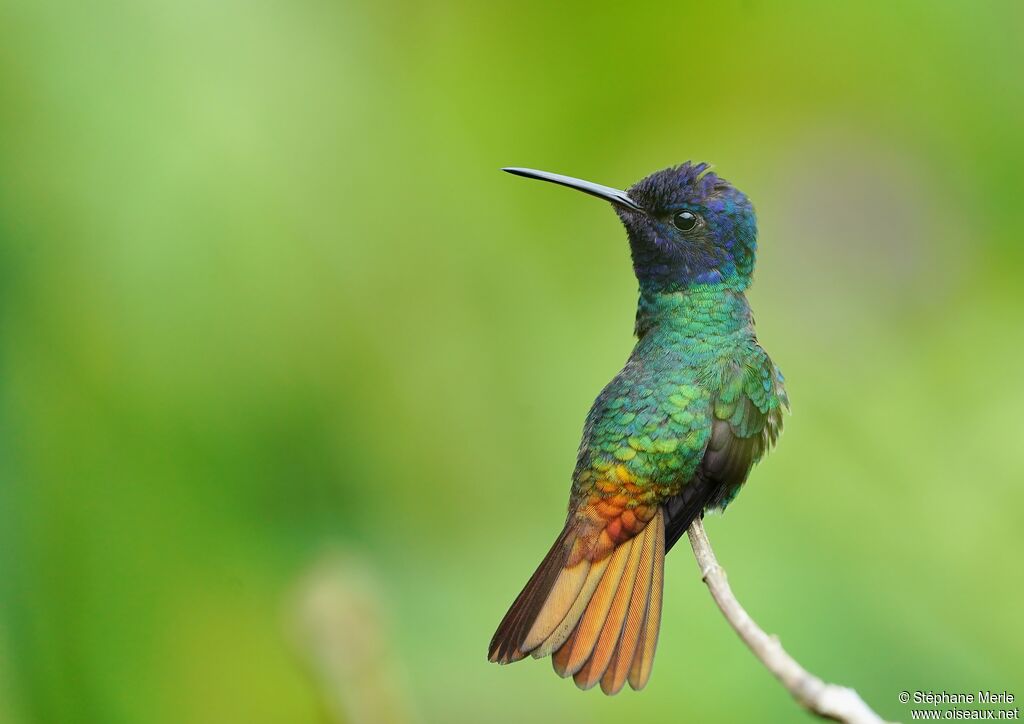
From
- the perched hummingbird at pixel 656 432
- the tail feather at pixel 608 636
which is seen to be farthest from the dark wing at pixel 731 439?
the tail feather at pixel 608 636

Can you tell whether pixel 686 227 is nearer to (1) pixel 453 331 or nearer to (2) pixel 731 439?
(2) pixel 731 439

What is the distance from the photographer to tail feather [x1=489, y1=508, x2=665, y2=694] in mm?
1325

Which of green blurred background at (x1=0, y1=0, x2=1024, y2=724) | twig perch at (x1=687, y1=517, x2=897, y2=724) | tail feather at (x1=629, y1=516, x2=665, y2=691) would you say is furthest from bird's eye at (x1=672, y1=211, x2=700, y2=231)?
green blurred background at (x1=0, y1=0, x2=1024, y2=724)

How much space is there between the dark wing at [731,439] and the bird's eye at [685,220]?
0.27m

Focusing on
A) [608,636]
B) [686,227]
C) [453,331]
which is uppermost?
[686,227]

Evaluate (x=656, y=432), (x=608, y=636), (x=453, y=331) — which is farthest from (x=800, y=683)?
(x=453, y=331)

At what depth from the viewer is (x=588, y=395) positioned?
304 cm

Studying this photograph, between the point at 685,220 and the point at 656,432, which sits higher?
the point at 685,220

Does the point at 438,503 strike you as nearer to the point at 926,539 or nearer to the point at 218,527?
the point at 218,527

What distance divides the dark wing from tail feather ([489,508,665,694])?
73 mm

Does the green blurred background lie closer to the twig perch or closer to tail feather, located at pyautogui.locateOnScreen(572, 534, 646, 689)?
tail feather, located at pyautogui.locateOnScreen(572, 534, 646, 689)

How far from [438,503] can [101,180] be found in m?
1.32

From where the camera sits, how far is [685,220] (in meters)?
1.76

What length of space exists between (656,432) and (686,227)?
14.7 inches
